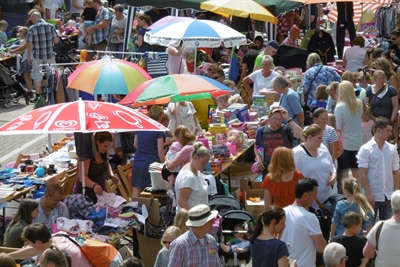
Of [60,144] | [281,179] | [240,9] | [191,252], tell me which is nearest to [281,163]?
[281,179]

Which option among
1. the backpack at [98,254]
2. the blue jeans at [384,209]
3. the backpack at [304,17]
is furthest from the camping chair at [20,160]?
the backpack at [304,17]

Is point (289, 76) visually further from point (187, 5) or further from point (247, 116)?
point (187, 5)

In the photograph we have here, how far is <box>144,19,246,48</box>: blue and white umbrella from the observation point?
586 inches

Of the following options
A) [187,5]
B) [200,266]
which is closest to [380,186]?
[200,266]

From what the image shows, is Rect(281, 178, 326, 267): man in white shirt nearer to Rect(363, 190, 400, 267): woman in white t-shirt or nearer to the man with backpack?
Rect(363, 190, 400, 267): woman in white t-shirt

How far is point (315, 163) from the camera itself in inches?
377

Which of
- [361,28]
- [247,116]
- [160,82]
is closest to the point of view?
[160,82]

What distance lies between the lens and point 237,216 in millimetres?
9055

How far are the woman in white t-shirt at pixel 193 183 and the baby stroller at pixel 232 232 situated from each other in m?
0.42

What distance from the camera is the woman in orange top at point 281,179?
9148 mm

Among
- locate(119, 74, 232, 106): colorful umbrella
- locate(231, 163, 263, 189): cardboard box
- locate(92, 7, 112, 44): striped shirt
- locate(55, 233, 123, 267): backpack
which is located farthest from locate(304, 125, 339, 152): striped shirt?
locate(92, 7, 112, 44): striped shirt

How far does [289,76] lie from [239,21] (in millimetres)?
4633

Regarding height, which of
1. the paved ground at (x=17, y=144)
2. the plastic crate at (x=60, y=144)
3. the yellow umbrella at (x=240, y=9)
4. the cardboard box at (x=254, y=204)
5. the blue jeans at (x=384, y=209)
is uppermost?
the yellow umbrella at (x=240, y=9)

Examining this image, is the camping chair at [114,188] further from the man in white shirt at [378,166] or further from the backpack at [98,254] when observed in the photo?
the man in white shirt at [378,166]
